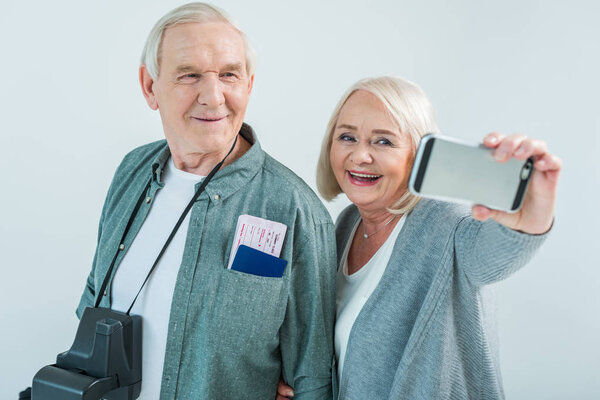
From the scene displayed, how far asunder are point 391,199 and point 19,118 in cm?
154

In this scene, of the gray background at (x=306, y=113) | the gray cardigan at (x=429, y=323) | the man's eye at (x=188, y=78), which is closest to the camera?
the gray cardigan at (x=429, y=323)

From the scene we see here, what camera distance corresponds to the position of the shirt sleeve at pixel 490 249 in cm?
102

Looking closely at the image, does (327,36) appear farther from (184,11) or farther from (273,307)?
(273,307)

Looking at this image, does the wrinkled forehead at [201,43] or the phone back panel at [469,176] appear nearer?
the phone back panel at [469,176]

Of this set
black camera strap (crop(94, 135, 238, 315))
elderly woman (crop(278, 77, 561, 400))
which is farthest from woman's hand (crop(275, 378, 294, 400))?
black camera strap (crop(94, 135, 238, 315))

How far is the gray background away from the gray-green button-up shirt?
30.3 inches

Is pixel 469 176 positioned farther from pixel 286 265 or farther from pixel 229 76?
pixel 229 76

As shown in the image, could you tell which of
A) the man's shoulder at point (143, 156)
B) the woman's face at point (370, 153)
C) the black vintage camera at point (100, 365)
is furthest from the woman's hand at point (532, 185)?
the man's shoulder at point (143, 156)

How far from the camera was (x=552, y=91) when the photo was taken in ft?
6.85

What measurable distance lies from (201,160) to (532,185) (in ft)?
2.86

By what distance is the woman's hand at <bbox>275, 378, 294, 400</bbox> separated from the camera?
1.52m

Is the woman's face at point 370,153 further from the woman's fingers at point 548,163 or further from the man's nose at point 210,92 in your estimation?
the woman's fingers at point 548,163

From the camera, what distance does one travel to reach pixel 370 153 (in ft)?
4.78

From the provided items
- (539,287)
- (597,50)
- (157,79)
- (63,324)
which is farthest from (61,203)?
(597,50)
